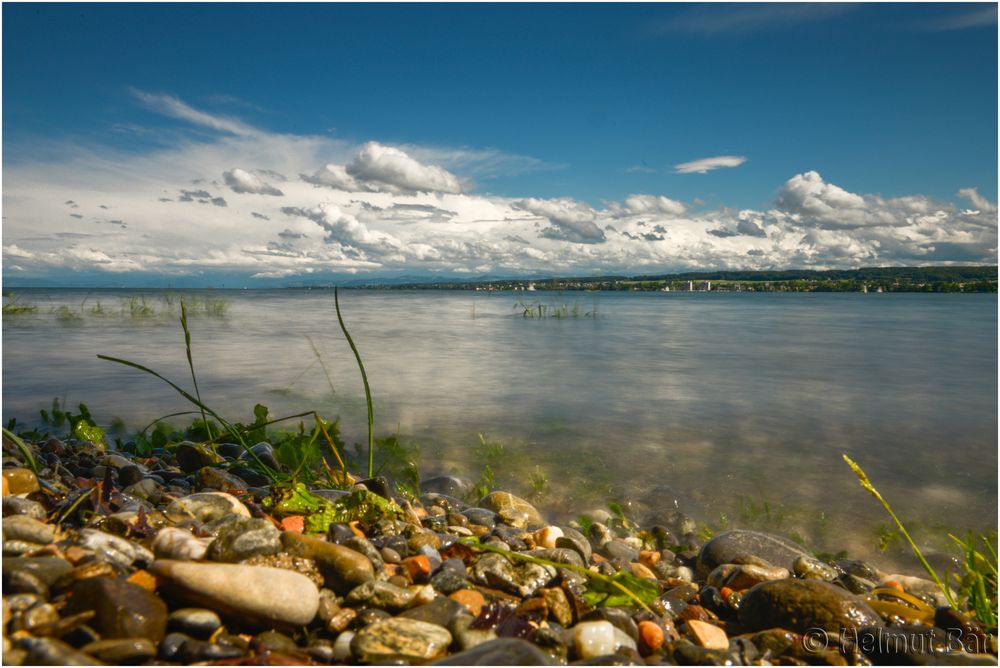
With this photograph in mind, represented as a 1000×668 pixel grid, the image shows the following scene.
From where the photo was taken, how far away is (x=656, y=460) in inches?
225

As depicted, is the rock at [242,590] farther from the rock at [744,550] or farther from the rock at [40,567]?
the rock at [744,550]

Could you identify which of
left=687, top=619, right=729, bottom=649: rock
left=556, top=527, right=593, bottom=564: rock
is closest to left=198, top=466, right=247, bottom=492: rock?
left=556, top=527, right=593, bottom=564: rock

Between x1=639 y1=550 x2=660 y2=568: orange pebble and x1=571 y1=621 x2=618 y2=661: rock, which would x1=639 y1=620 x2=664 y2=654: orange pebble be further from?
x1=639 y1=550 x2=660 y2=568: orange pebble

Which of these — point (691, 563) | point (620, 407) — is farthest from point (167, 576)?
point (620, 407)

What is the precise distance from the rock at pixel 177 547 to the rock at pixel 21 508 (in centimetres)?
59

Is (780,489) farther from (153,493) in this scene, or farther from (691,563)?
(153,493)

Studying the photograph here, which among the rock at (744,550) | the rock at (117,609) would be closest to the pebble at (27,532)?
the rock at (117,609)

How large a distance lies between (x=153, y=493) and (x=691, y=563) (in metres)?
3.17

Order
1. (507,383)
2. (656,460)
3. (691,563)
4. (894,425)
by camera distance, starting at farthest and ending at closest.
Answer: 1. (507,383)
2. (894,425)
3. (656,460)
4. (691,563)

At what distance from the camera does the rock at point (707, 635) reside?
2520 mm

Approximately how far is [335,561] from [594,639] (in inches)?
41.5

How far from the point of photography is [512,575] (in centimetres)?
270

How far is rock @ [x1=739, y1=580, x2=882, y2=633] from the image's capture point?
255 centimetres

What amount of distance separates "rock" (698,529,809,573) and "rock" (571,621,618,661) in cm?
158
